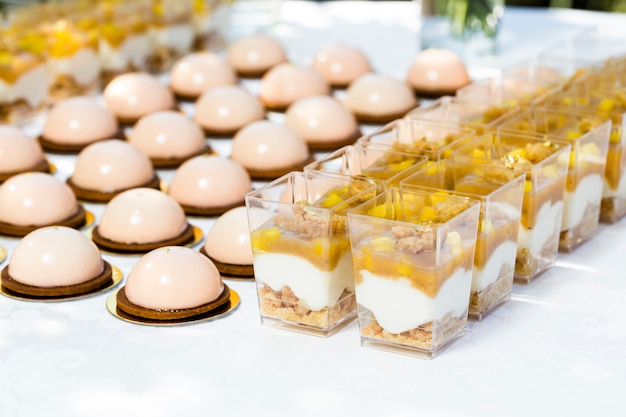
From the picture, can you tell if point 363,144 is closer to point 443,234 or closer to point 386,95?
point 443,234

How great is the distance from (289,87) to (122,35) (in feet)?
2.12

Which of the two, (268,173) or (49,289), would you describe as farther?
(268,173)

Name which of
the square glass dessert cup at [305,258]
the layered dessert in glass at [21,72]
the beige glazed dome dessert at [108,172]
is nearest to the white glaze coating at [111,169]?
the beige glazed dome dessert at [108,172]

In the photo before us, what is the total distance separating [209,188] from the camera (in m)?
2.29

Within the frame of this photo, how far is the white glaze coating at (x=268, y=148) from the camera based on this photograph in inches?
99.4

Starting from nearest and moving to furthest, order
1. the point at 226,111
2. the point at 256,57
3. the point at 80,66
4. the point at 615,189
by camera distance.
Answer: the point at 615,189
the point at 226,111
the point at 80,66
the point at 256,57

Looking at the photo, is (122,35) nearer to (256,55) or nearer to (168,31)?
(168,31)

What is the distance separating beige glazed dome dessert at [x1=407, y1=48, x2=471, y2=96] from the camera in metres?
3.18

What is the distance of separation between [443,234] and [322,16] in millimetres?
2739

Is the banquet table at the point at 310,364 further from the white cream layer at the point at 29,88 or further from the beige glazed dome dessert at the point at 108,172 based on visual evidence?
the white cream layer at the point at 29,88

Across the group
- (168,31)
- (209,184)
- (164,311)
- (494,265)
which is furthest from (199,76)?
(494,265)

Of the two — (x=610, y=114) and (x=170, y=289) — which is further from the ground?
(x=610, y=114)

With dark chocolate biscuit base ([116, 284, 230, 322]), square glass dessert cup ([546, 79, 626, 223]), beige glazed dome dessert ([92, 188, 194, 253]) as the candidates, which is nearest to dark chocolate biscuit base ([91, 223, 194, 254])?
beige glazed dome dessert ([92, 188, 194, 253])

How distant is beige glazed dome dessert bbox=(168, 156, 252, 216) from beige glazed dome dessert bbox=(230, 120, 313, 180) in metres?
0.20
